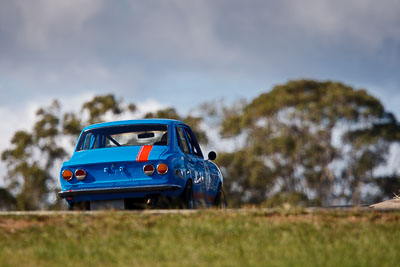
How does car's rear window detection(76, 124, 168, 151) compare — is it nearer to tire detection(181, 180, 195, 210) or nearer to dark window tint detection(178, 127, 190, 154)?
dark window tint detection(178, 127, 190, 154)

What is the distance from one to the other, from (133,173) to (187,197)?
949 millimetres

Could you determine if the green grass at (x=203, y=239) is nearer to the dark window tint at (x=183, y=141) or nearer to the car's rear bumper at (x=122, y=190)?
the car's rear bumper at (x=122, y=190)

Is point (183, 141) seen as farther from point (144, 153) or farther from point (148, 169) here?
point (148, 169)

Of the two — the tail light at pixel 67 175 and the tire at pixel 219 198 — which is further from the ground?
the tail light at pixel 67 175

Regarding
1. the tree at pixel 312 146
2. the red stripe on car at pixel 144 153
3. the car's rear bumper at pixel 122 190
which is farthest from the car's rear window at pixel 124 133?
the tree at pixel 312 146

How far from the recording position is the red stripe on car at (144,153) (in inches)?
403

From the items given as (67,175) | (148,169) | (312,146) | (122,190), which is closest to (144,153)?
(148,169)

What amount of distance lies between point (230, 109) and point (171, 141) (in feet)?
123

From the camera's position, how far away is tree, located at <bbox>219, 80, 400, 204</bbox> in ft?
136

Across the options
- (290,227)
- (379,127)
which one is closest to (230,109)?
(379,127)

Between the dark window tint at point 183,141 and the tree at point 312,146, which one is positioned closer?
the dark window tint at point 183,141

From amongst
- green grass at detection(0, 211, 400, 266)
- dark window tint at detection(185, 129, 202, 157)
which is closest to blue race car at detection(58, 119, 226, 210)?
dark window tint at detection(185, 129, 202, 157)

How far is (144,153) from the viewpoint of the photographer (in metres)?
10.4

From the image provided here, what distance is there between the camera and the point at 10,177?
145ft
